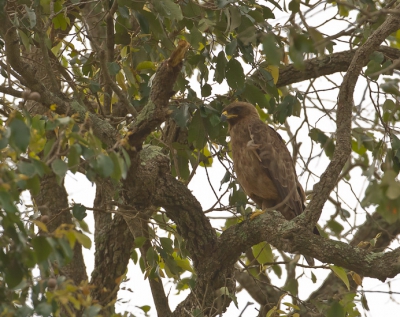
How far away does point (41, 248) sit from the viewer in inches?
93.0

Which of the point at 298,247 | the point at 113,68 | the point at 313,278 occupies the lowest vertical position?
the point at 298,247

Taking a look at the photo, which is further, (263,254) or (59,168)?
(263,254)

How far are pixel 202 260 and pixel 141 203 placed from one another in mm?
595

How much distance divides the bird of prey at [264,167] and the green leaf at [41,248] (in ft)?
10.6

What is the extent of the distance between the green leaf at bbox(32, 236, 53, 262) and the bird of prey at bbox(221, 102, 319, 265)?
127 inches

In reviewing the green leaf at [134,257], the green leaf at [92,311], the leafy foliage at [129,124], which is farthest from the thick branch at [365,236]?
the green leaf at [92,311]

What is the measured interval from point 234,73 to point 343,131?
2.59 ft

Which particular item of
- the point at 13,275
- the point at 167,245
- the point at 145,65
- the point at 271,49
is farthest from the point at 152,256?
the point at 271,49

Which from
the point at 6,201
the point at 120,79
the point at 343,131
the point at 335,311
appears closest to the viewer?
the point at 6,201

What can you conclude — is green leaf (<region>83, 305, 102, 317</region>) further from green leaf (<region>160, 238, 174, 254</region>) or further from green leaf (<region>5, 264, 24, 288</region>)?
green leaf (<region>160, 238, 174, 254</region>)

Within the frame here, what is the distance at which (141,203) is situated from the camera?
4.32m

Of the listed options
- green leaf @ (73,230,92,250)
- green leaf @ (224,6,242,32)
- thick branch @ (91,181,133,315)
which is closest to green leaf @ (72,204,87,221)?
thick branch @ (91,181,133,315)

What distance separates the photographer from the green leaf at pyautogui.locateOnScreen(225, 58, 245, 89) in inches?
161

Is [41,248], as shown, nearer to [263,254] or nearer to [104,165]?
[104,165]
